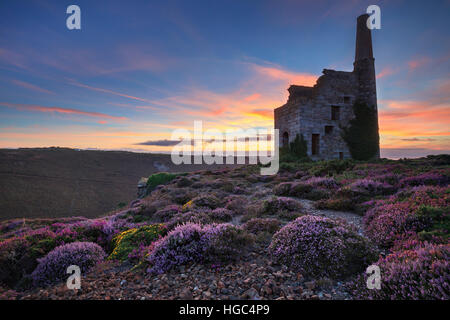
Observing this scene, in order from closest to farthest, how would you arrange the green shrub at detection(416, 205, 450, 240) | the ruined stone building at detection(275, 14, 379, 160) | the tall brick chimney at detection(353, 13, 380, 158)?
the green shrub at detection(416, 205, 450, 240), the ruined stone building at detection(275, 14, 379, 160), the tall brick chimney at detection(353, 13, 380, 158)

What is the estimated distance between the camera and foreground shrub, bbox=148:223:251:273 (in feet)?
13.2

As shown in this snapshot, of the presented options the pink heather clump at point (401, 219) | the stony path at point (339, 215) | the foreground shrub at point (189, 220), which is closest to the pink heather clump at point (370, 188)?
the stony path at point (339, 215)

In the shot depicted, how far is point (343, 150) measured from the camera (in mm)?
25438

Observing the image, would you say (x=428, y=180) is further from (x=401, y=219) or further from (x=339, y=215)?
(x=401, y=219)

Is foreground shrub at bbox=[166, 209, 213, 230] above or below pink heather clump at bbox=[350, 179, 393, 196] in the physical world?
below

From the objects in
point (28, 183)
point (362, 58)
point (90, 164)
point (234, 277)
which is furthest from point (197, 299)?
point (90, 164)

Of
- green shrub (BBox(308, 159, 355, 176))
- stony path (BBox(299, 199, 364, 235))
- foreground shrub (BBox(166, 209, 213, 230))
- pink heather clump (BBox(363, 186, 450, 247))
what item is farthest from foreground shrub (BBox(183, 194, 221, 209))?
green shrub (BBox(308, 159, 355, 176))

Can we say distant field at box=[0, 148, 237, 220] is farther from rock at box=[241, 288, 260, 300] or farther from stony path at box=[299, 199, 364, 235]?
rock at box=[241, 288, 260, 300]

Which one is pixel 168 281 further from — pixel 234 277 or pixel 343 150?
pixel 343 150

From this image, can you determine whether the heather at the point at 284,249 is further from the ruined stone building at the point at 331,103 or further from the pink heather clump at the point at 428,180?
the ruined stone building at the point at 331,103

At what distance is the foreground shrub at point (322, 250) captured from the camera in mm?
3516

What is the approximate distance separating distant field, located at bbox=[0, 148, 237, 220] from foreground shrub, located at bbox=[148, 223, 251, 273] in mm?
22432

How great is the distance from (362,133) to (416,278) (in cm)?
2763
